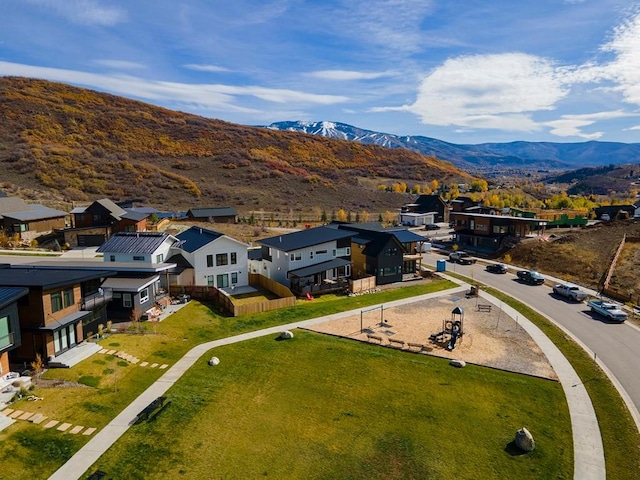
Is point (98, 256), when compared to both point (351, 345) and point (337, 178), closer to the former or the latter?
point (351, 345)

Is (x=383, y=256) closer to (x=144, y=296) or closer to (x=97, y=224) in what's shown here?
(x=144, y=296)

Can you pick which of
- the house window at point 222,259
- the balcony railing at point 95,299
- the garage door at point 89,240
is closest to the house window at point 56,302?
the balcony railing at point 95,299

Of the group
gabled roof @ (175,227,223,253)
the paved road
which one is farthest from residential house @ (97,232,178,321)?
the paved road

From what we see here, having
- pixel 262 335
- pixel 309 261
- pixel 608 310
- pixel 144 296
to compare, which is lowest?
pixel 262 335

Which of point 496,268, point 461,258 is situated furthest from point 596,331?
point 461,258

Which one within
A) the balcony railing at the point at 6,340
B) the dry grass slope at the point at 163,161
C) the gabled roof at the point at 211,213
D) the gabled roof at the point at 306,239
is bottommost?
the balcony railing at the point at 6,340

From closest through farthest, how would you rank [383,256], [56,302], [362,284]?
[56,302] → [362,284] → [383,256]

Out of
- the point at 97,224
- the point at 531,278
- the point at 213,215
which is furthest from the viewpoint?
the point at 213,215

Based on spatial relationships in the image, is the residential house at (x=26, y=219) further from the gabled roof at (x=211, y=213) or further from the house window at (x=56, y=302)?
the house window at (x=56, y=302)
